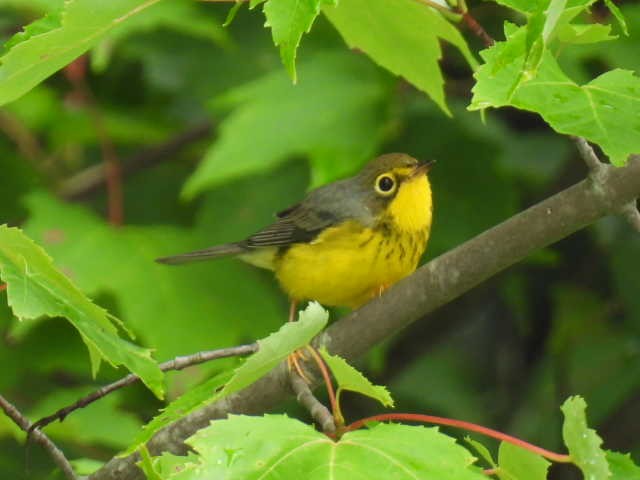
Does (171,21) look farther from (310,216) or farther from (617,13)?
(617,13)

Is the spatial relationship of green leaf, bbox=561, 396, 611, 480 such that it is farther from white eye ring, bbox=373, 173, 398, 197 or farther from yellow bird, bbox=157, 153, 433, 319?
white eye ring, bbox=373, 173, 398, 197

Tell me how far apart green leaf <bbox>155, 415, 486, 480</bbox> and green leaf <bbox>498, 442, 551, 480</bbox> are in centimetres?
16

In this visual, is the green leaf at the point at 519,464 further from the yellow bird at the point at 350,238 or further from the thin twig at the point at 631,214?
the yellow bird at the point at 350,238

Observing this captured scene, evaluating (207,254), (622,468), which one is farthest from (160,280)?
(622,468)

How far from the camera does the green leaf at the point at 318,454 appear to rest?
1911mm

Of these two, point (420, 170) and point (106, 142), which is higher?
point (420, 170)

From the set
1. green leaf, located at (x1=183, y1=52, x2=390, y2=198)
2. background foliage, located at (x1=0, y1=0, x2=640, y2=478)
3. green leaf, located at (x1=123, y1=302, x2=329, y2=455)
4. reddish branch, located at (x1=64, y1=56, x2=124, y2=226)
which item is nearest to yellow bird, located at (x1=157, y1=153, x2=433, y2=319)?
background foliage, located at (x1=0, y1=0, x2=640, y2=478)

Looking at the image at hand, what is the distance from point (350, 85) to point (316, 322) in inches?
98.4

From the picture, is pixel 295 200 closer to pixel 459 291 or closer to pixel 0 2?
pixel 0 2

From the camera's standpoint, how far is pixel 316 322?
2.11 metres

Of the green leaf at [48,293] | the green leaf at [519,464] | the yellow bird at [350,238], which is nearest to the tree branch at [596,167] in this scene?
the green leaf at [519,464]

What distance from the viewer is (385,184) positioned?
472cm

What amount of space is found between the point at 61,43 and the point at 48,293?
0.43 m

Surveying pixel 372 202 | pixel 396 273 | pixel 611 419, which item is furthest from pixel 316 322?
pixel 611 419
